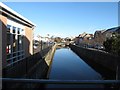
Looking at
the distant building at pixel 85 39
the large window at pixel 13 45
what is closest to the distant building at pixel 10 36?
the large window at pixel 13 45

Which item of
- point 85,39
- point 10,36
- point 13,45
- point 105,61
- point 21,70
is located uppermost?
point 85,39

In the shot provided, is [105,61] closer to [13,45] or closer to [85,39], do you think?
[13,45]

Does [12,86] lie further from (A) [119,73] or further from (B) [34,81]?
(A) [119,73]

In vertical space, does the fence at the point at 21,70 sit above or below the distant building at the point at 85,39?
below

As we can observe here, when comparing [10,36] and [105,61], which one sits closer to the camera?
[10,36]

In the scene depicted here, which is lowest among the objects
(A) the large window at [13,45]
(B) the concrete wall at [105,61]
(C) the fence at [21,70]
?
(B) the concrete wall at [105,61]

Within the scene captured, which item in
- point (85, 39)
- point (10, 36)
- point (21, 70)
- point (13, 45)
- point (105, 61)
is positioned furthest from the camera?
point (85, 39)

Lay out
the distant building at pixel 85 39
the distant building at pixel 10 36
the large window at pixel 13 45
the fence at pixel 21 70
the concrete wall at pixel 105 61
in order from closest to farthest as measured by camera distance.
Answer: the fence at pixel 21 70 < the distant building at pixel 10 36 < the large window at pixel 13 45 < the concrete wall at pixel 105 61 < the distant building at pixel 85 39

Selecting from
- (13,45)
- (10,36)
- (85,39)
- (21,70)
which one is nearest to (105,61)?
(13,45)

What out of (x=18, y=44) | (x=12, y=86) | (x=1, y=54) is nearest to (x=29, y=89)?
(x=12, y=86)

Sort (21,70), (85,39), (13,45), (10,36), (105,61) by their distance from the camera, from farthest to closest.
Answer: (85,39), (105,61), (13,45), (10,36), (21,70)

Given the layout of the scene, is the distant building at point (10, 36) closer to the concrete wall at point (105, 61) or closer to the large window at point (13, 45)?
the large window at point (13, 45)

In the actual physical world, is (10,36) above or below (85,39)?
below

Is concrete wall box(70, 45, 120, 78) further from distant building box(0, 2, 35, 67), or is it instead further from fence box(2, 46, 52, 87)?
distant building box(0, 2, 35, 67)
